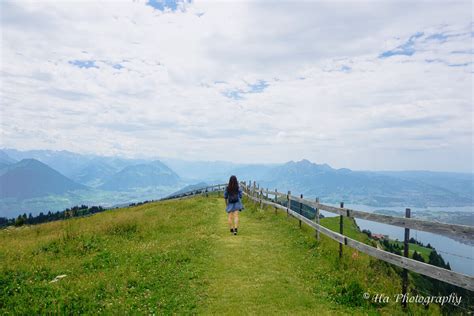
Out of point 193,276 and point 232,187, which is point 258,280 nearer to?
point 193,276

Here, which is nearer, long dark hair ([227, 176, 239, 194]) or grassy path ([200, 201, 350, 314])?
grassy path ([200, 201, 350, 314])

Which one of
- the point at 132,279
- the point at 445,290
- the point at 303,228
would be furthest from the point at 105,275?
the point at 445,290

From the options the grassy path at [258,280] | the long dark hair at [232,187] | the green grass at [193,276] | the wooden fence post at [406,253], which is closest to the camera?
the wooden fence post at [406,253]

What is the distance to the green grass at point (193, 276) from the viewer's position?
26.3ft

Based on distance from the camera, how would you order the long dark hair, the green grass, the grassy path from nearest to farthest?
the grassy path < the green grass < the long dark hair

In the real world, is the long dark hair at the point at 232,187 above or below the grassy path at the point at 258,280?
above

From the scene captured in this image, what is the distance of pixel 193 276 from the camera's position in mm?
10250

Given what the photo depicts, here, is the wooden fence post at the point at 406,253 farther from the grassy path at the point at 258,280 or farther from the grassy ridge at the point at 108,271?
the grassy ridge at the point at 108,271

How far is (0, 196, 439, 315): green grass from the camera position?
26.3 feet

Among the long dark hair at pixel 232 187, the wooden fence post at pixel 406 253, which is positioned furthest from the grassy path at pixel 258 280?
the long dark hair at pixel 232 187

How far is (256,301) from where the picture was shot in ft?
26.7

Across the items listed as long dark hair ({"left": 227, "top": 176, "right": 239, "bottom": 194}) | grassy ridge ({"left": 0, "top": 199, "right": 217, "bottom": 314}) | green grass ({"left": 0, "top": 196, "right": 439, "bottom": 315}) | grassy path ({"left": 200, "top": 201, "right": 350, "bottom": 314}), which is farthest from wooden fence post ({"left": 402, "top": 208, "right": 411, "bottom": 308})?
long dark hair ({"left": 227, "top": 176, "right": 239, "bottom": 194})

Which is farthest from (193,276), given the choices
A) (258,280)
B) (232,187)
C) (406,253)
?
(232,187)

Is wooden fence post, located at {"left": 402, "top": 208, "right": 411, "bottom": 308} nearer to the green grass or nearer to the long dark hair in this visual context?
the green grass
